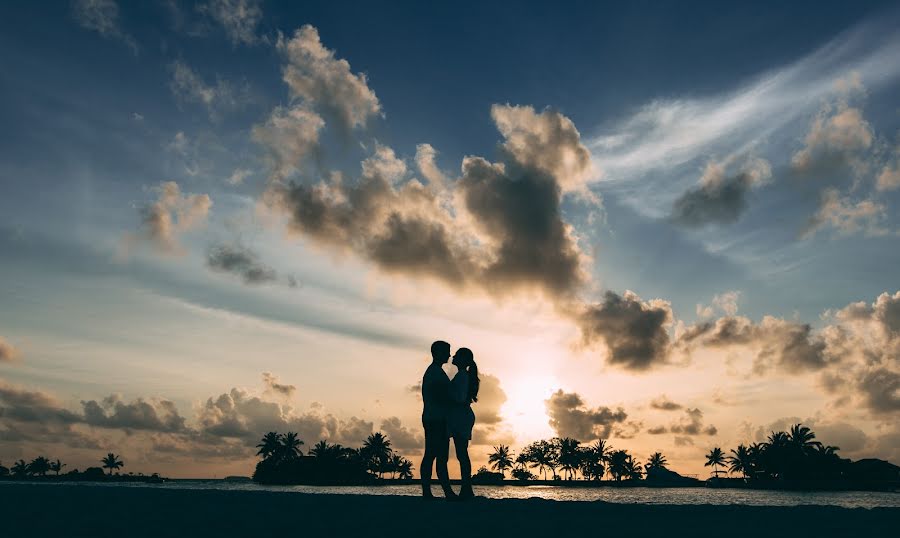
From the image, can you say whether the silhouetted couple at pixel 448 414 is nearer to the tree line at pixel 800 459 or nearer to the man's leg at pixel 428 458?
the man's leg at pixel 428 458

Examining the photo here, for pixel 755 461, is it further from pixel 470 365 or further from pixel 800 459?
pixel 470 365

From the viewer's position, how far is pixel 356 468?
162m

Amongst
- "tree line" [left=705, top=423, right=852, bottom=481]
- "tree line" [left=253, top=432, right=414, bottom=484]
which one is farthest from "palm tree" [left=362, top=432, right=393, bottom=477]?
"tree line" [left=705, top=423, right=852, bottom=481]

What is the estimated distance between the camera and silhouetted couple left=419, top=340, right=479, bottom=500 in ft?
29.8

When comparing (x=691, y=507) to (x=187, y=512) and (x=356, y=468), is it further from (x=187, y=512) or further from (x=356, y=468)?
(x=356, y=468)

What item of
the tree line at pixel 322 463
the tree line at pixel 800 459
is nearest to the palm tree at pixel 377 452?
the tree line at pixel 322 463

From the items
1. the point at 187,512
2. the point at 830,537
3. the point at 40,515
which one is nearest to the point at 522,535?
the point at 830,537

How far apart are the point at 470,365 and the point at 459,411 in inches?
30.2

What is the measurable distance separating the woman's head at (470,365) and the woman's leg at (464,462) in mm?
663

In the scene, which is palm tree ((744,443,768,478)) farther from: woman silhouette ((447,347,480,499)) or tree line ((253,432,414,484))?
woman silhouette ((447,347,480,499))

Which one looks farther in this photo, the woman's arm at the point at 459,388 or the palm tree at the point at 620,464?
the palm tree at the point at 620,464

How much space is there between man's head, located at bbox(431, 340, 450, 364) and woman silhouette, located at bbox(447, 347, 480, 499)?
0.28 metres

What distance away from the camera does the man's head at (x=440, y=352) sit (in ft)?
31.2

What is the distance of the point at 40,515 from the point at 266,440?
565 ft
